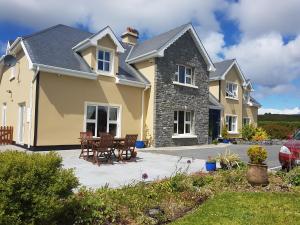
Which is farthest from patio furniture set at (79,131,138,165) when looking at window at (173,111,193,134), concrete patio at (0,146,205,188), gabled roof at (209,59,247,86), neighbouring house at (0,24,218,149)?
gabled roof at (209,59,247,86)

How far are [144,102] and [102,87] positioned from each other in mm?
3663

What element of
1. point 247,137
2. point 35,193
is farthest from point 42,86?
point 247,137

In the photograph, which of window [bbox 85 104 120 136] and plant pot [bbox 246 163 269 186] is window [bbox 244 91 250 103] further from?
plant pot [bbox 246 163 269 186]

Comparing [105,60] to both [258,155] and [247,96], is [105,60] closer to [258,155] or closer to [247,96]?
[258,155]

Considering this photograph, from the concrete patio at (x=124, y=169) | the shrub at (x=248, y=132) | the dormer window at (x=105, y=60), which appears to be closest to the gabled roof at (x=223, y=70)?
the shrub at (x=248, y=132)

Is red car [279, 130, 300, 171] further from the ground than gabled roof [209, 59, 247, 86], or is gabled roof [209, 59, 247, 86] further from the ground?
gabled roof [209, 59, 247, 86]

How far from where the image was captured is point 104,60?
1992 cm

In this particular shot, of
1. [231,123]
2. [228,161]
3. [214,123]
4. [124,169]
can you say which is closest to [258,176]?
[228,161]

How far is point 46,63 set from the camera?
17203mm

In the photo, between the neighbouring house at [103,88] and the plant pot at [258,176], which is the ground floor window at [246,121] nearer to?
the neighbouring house at [103,88]

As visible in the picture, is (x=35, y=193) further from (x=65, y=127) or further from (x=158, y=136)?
(x=158, y=136)

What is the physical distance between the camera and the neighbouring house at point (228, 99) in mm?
29125

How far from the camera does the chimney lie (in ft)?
90.1

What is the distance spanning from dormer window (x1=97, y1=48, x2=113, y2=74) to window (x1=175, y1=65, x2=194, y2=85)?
5216 mm
